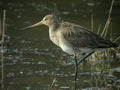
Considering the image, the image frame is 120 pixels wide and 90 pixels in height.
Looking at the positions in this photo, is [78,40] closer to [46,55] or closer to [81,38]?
[81,38]

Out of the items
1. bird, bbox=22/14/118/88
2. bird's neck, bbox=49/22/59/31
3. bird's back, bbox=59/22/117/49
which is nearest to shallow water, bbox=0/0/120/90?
bird, bbox=22/14/118/88

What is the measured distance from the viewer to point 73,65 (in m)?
10.6

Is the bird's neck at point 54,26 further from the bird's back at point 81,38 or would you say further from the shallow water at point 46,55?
the shallow water at point 46,55

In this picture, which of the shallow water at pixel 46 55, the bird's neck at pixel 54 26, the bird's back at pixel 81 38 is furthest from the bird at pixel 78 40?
the shallow water at pixel 46 55

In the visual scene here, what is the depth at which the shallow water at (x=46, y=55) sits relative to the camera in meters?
9.34

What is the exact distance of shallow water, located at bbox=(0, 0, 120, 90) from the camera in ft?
30.6

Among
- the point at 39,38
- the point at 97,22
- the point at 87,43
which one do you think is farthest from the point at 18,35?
the point at 87,43

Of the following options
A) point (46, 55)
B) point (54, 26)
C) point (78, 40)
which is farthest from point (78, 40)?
point (46, 55)

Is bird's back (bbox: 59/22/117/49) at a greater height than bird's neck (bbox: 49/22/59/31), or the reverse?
bird's neck (bbox: 49/22/59/31)

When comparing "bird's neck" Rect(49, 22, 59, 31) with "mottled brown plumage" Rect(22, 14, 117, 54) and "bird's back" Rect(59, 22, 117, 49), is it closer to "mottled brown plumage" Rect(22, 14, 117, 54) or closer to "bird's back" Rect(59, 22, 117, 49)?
"mottled brown plumage" Rect(22, 14, 117, 54)

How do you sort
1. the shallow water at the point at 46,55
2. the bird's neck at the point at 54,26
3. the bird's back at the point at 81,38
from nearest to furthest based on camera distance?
the shallow water at the point at 46,55 → the bird's back at the point at 81,38 → the bird's neck at the point at 54,26

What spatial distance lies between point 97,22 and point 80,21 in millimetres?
593

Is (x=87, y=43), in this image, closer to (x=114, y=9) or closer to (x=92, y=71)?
(x=92, y=71)

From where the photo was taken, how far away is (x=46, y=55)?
11.4 meters
